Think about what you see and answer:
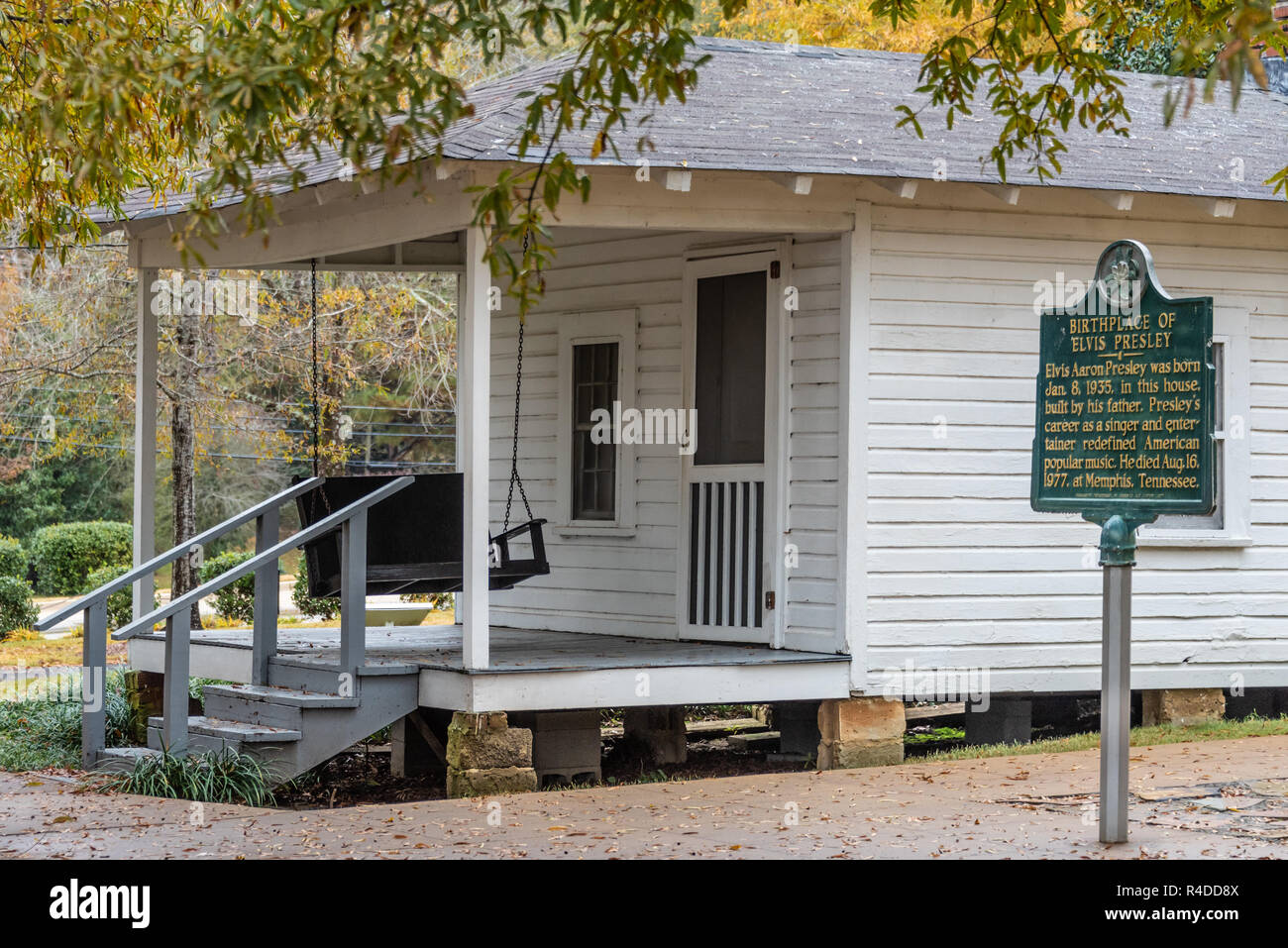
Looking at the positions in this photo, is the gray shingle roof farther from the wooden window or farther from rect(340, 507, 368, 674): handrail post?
the wooden window

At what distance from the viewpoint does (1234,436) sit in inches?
406

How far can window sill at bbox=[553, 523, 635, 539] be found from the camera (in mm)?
11289

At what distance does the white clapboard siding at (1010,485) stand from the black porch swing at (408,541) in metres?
2.43

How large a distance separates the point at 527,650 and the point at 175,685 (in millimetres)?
2420

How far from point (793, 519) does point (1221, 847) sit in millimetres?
3864

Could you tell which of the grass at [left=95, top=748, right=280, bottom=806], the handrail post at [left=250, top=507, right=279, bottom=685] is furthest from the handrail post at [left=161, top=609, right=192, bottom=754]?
the handrail post at [left=250, top=507, right=279, bottom=685]

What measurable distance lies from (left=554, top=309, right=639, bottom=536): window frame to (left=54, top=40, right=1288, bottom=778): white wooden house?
4 cm

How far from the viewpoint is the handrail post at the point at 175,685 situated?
866 centimetres

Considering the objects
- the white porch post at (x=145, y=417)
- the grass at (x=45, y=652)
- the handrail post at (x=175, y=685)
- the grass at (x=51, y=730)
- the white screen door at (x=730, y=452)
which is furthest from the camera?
the grass at (x=45, y=652)

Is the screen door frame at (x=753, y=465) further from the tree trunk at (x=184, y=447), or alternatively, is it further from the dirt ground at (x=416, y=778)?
the tree trunk at (x=184, y=447)

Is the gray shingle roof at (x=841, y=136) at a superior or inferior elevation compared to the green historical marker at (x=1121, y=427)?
superior

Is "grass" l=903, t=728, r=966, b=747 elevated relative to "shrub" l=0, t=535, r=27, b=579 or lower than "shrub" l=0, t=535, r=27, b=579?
lower

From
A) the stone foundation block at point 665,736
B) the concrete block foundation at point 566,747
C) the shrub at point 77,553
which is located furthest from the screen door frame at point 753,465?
the shrub at point 77,553

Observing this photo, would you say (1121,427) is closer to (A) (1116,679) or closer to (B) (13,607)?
(A) (1116,679)
